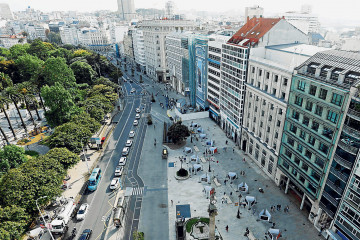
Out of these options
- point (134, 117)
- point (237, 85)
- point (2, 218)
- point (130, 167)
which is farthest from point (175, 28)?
point (2, 218)

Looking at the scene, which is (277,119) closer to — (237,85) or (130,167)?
(237,85)

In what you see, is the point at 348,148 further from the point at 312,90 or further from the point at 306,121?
the point at 312,90

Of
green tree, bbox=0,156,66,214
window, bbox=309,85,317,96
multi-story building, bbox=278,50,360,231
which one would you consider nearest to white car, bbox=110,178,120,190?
green tree, bbox=0,156,66,214

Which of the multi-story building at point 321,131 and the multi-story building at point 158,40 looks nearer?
the multi-story building at point 321,131

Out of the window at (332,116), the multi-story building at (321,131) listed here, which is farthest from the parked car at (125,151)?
the window at (332,116)

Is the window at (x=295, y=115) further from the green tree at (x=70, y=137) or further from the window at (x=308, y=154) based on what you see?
the green tree at (x=70, y=137)

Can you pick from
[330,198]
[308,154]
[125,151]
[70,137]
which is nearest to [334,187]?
[330,198]
